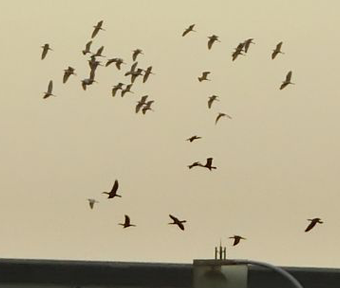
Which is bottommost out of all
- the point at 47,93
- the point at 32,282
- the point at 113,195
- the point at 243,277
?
the point at 243,277

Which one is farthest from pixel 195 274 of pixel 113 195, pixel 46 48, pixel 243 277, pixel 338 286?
pixel 46 48

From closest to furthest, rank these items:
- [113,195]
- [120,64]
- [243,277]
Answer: [243,277] < [113,195] < [120,64]

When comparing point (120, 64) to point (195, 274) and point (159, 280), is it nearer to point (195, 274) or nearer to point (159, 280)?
point (159, 280)

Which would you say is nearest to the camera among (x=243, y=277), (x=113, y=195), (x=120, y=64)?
(x=243, y=277)

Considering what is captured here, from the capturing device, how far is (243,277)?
550 centimetres

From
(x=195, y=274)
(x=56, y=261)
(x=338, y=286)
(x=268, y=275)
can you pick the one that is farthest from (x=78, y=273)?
(x=195, y=274)

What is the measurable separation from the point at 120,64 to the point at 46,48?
2.87 ft

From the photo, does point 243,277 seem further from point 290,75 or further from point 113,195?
point 290,75

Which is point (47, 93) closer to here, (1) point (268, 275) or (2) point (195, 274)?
(1) point (268, 275)

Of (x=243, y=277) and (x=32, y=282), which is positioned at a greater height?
(x=32, y=282)

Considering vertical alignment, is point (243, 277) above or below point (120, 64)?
below

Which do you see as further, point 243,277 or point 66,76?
point 66,76

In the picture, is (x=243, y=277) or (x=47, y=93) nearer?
(x=243, y=277)

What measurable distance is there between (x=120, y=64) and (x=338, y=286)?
3060 mm
